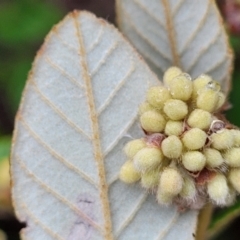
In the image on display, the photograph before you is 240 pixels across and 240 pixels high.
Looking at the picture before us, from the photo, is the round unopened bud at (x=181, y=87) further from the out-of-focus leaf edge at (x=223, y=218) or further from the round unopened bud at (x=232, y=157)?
the out-of-focus leaf edge at (x=223, y=218)

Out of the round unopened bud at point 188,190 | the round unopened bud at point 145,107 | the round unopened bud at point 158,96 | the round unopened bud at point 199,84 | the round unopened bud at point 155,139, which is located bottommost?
the round unopened bud at point 188,190

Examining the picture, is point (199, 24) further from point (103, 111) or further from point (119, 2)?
point (103, 111)

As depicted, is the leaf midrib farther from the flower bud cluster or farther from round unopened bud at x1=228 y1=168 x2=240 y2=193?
round unopened bud at x1=228 y1=168 x2=240 y2=193

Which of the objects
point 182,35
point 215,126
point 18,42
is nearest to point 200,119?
point 215,126

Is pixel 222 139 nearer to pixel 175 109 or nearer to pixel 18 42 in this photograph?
pixel 175 109

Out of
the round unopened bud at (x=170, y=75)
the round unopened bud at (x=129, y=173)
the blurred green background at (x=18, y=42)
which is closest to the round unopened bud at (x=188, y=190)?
the round unopened bud at (x=129, y=173)

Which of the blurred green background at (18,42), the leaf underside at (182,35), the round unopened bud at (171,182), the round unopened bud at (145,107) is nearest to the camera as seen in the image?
the round unopened bud at (171,182)

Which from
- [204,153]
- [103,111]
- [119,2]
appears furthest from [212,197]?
[119,2]
